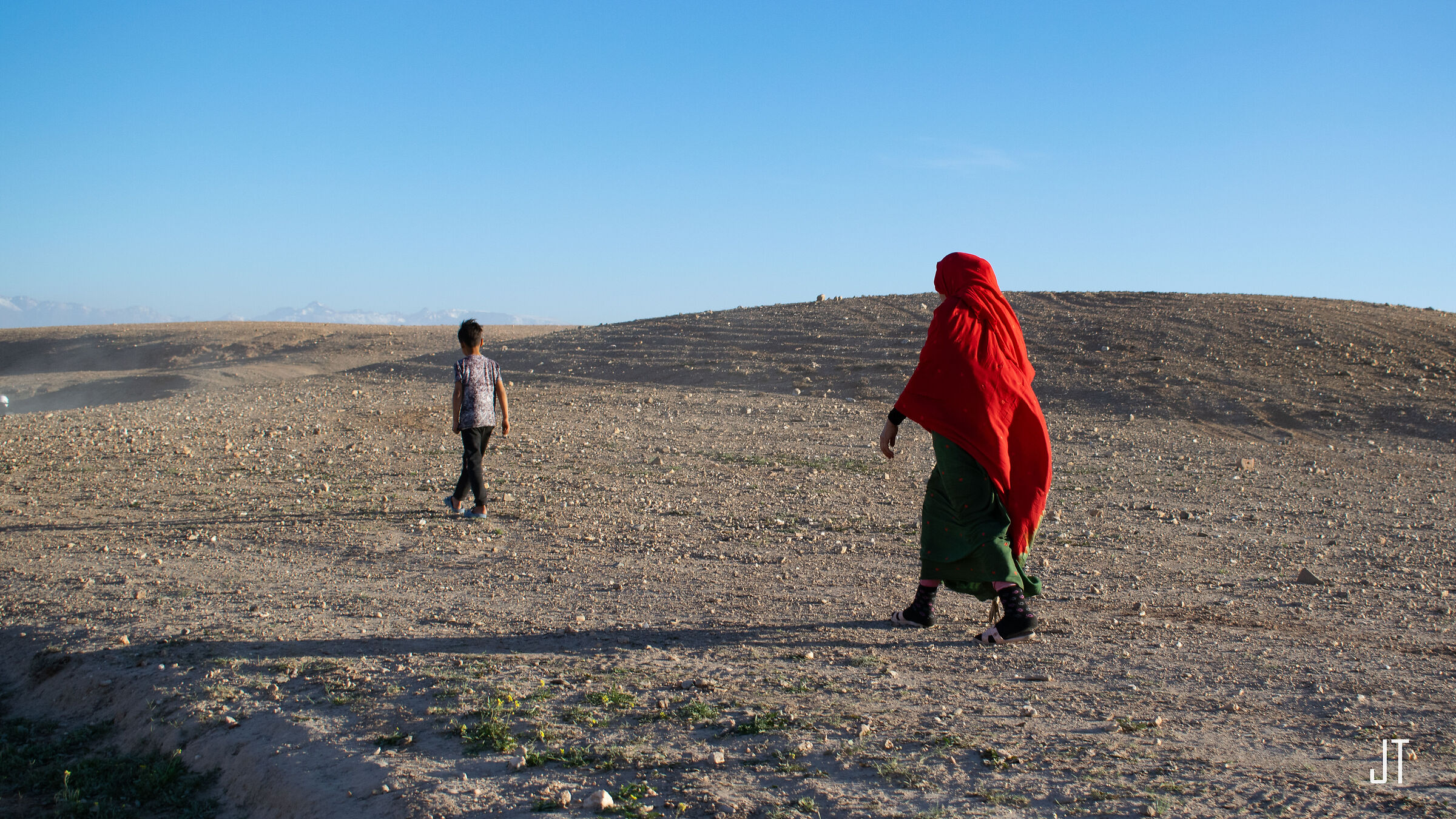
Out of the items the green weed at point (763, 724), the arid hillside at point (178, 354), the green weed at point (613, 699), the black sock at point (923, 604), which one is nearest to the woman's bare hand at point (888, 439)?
Result: the black sock at point (923, 604)

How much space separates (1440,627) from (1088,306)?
→ 2210 centimetres

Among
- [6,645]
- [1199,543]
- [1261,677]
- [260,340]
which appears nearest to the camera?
[1261,677]

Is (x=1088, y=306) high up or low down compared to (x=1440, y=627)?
up

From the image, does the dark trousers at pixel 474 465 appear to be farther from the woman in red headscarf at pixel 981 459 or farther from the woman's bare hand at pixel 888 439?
the woman in red headscarf at pixel 981 459

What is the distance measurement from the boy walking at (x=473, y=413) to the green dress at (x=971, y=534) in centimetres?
397

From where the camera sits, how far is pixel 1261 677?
13.2ft

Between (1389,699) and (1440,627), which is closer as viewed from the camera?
(1389,699)

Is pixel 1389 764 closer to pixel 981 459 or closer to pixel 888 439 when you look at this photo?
pixel 981 459

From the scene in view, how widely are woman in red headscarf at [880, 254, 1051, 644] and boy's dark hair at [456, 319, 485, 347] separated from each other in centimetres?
389

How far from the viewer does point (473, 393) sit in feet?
24.2

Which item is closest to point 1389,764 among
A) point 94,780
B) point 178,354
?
point 94,780

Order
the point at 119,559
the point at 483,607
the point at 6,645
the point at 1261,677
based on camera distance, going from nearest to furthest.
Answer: the point at 1261,677, the point at 6,645, the point at 483,607, the point at 119,559

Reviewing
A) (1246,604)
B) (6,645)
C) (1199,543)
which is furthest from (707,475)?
(6,645)

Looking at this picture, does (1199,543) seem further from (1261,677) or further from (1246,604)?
(1261,677)
